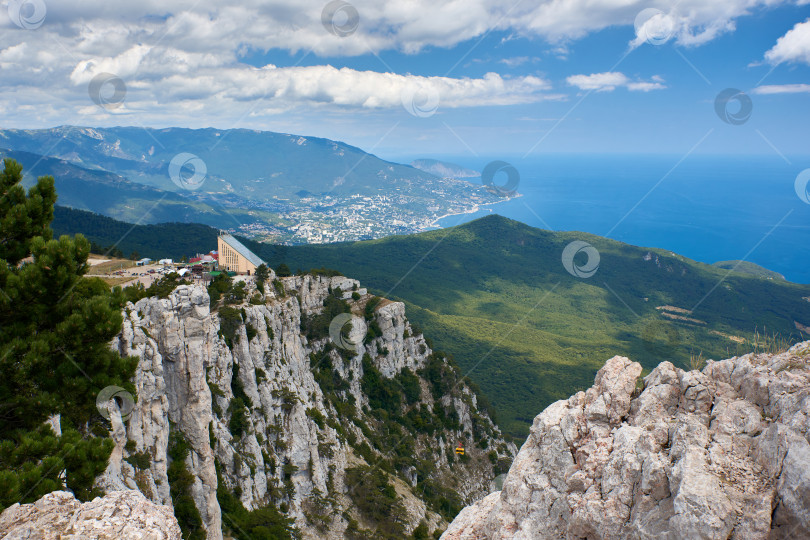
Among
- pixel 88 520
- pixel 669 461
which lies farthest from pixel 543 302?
pixel 88 520

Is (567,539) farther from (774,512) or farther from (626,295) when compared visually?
(626,295)

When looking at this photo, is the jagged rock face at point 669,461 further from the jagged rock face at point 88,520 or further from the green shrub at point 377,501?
the green shrub at point 377,501

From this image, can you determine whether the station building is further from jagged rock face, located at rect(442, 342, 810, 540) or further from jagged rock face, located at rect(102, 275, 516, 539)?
jagged rock face, located at rect(442, 342, 810, 540)

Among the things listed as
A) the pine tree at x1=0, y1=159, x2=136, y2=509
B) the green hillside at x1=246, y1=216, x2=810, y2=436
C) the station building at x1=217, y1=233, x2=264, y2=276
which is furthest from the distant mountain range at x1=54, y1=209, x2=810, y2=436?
the pine tree at x1=0, y1=159, x2=136, y2=509

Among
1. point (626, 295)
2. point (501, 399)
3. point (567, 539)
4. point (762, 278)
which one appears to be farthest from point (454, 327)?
point (762, 278)

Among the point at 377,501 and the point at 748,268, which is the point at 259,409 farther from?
the point at 748,268

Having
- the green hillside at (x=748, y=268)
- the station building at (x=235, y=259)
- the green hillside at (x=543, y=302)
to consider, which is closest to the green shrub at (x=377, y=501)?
the station building at (x=235, y=259)

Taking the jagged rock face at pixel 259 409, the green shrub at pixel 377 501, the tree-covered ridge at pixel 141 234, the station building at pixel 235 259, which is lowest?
the green shrub at pixel 377 501
